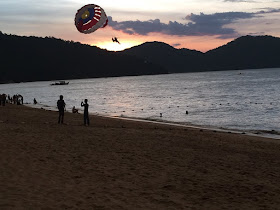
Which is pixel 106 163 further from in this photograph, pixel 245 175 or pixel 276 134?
pixel 276 134

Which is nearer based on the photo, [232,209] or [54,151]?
[232,209]

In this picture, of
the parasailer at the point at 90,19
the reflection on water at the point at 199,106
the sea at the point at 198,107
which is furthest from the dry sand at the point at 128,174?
the reflection on water at the point at 199,106

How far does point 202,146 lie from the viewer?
16766 mm

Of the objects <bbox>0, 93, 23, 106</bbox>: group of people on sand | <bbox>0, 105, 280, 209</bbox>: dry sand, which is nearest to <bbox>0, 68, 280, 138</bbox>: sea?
<bbox>0, 93, 23, 106</bbox>: group of people on sand

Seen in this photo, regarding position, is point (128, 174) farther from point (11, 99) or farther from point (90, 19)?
point (11, 99)

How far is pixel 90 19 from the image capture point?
24.7 meters

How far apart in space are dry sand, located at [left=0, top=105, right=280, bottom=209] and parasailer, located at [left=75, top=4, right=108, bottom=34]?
10528mm

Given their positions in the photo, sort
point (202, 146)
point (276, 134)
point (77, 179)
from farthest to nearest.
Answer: point (276, 134) < point (202, 146) < point (77, 179)

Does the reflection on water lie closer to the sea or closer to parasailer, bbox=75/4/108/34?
the sea

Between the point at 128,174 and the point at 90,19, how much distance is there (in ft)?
54.5

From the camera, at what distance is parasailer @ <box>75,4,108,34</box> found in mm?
24656

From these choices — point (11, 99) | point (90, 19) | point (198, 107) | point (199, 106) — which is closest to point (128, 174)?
point (90, 19)

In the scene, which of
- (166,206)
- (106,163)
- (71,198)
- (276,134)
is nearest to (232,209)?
(166,206)

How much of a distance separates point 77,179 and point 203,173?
412 cm
